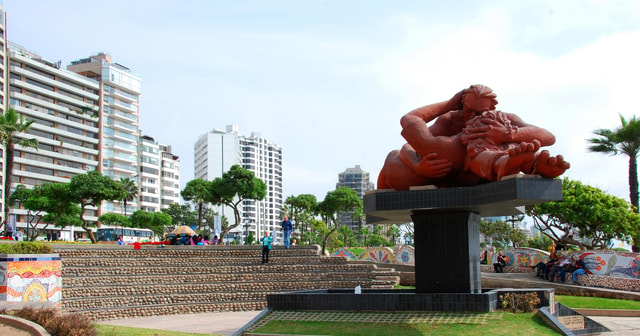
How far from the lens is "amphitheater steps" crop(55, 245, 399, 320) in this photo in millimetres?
19938

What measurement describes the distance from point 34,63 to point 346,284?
2694 inches

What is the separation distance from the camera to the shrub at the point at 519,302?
1176cm

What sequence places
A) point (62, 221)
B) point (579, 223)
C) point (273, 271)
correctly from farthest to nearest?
1. point (62, 221)
2. point (579, 223)
3. point (273, 271)

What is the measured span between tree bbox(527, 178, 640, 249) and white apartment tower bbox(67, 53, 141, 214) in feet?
224

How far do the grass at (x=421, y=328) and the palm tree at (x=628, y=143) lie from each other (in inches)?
892

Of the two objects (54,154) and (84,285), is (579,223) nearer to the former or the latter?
(84,285)

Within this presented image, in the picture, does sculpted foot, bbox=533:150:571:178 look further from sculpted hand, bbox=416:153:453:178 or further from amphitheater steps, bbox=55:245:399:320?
amphitheater steps, bbox=55:245:399:320

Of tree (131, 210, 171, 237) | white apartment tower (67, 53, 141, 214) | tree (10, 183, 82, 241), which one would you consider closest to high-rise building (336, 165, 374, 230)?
white apartment tower (67, 53, 141, 214)

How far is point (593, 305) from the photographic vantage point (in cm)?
1800

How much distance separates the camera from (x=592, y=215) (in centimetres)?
3259

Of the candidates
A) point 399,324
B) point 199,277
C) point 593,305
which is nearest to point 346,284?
point 199,277

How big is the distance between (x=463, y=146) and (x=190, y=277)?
13.6 meters

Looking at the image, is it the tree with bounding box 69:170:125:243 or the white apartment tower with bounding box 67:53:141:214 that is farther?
the white apartment tower with bounding box 67:53:141:214

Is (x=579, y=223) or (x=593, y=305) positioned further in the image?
(x=579, y=223)
